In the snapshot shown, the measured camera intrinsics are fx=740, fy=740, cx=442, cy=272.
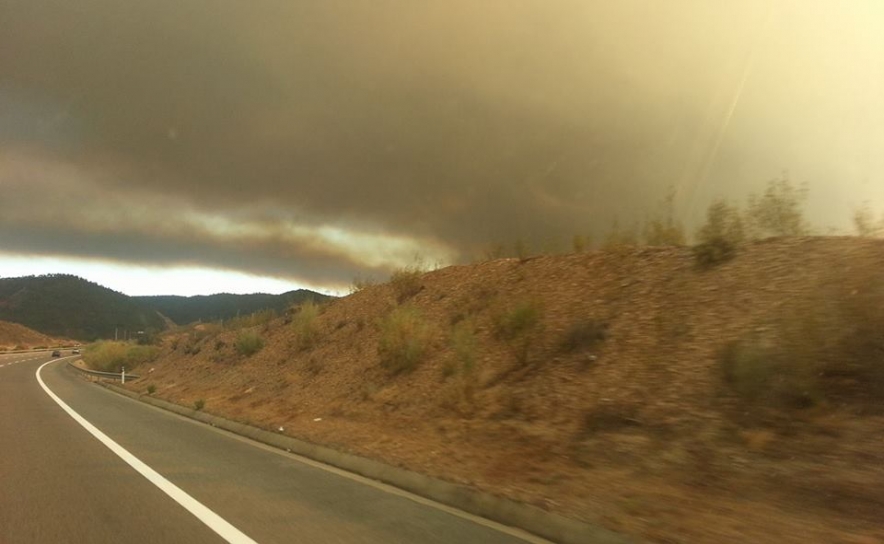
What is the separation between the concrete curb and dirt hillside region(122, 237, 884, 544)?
28 cm

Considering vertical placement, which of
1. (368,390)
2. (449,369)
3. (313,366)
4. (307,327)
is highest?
(307,327)

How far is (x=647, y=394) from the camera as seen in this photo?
502 inches

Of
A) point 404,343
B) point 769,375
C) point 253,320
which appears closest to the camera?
point 769,375

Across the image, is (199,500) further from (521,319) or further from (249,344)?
(249,344)

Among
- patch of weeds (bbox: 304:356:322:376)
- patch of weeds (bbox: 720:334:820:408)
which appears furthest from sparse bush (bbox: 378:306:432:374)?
patch of weeds (bbox: 720:334:820:408)

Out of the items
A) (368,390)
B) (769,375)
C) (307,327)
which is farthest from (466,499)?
(307,327)

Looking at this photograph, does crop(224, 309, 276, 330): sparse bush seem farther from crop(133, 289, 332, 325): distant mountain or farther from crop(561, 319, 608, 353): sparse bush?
crop(133, 289, 332, 325): distant mountain

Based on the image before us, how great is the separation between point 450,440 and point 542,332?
4.88 metres

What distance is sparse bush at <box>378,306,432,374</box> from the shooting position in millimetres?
21250

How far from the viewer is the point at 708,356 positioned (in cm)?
1290

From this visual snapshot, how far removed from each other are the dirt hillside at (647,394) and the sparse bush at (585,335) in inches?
1.6

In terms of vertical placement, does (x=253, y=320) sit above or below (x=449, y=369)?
above

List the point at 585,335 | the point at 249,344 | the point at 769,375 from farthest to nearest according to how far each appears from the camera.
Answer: the point at 249,344 < the point at 585,335 < the point at 769,375

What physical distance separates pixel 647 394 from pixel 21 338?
542ft
